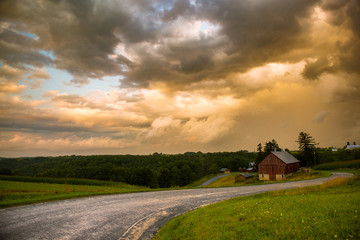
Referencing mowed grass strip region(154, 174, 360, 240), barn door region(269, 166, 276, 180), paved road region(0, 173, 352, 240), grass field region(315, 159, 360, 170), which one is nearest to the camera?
mowed grass strip region(154, 174, 360, 240)

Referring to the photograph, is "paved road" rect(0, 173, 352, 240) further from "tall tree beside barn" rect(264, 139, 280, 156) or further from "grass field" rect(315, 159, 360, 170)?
"tall tree beside barn" rect(264, 139, 280, 156)

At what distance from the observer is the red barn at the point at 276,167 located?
206ft

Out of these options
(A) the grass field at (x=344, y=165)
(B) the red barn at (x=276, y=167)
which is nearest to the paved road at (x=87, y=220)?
(B) the red barn at (x=276, y=167)

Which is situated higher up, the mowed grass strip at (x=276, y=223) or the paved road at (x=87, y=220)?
the mowed grass strip at (x=276, y=223)

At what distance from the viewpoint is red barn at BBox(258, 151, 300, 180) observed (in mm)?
62781

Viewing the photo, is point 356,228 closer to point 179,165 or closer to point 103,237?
point 103,237

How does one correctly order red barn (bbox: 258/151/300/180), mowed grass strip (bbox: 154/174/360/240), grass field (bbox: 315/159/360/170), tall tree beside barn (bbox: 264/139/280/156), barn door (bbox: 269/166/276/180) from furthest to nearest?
tall tree beside barn (bbox: 264/139/280/156)
barn door (bbox: 269/166/276/180)
red barn (bbox: 258/151/300/180)
grass field (bbox: 315/159/360/170)
mowed grass strip (bbox: 154/174/360/240)

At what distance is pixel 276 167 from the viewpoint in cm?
6394

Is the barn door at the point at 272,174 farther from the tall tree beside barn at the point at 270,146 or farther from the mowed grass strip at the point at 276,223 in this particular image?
the mowed grass strip at the point at 276,223

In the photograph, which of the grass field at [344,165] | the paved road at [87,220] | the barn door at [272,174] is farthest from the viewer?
the barn door at [272,174]

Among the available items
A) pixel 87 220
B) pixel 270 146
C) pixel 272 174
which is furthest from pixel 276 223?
pixel 270 146

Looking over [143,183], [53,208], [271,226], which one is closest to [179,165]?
[143,183]

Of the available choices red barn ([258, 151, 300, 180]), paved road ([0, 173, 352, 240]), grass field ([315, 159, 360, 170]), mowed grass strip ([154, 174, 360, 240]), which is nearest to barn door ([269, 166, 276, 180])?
red barn ([258, 151, 300, 180])

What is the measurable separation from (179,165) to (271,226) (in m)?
117
